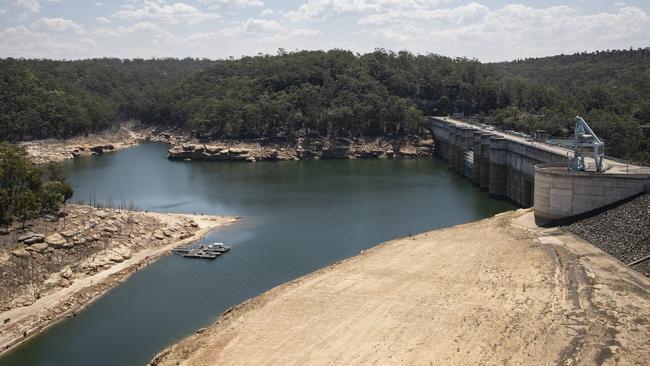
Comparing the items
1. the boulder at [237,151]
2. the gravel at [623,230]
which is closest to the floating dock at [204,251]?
the gravel at [623,230]

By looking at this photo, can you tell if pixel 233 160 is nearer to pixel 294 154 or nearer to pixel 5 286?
pixel 294 154

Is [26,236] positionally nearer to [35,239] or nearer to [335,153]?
[35,239]

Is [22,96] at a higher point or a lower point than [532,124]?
higher

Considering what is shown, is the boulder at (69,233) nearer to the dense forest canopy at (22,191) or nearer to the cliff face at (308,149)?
the dense forest canopy at (22,191)

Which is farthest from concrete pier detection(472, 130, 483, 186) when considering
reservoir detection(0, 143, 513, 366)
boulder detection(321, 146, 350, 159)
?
boulder detection(321, 146, 350, 159)

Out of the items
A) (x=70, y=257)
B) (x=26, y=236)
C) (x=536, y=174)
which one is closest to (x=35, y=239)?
(x=26, y=236)

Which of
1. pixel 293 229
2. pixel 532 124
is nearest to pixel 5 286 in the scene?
pixel 293 229
